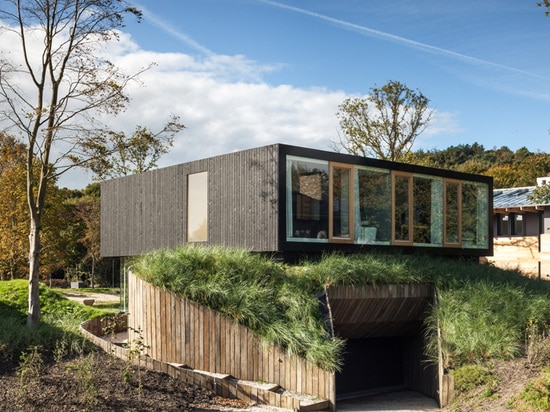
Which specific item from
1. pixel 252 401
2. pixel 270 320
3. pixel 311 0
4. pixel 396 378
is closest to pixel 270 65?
pixel 311 0

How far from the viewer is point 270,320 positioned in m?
10.5

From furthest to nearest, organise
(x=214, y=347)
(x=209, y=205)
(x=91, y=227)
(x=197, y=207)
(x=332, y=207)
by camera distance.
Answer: (x=91, y=227), (x=197, y=207), (x=209, y=205), (x=332, y=207), (x=214, y=347)

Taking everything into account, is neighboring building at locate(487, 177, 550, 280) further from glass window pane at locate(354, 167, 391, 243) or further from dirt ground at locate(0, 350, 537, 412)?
dirt ground at locate(0, 350, 537, 412)

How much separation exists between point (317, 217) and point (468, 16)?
210 inches

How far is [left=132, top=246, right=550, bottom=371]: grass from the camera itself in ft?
34.3

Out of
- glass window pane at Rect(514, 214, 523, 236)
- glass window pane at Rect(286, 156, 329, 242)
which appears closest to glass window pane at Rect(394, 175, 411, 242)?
glass window pane at Rect(286, 156, 329, 242)

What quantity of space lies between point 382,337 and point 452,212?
4496 millimetres

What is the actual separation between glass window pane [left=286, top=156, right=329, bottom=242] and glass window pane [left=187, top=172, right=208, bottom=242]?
2.83 meters

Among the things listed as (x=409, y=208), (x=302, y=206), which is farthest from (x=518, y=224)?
(x=302, y=206)

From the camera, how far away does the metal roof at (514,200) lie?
23686mm

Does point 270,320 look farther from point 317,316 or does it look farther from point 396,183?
point 396,183

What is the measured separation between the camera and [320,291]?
1139 centimetres

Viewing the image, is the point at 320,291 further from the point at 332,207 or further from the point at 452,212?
the point at 452,212

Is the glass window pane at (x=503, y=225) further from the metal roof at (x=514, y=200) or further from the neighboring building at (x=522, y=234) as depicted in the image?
Result: the metal roof at (x=514, y=200)
